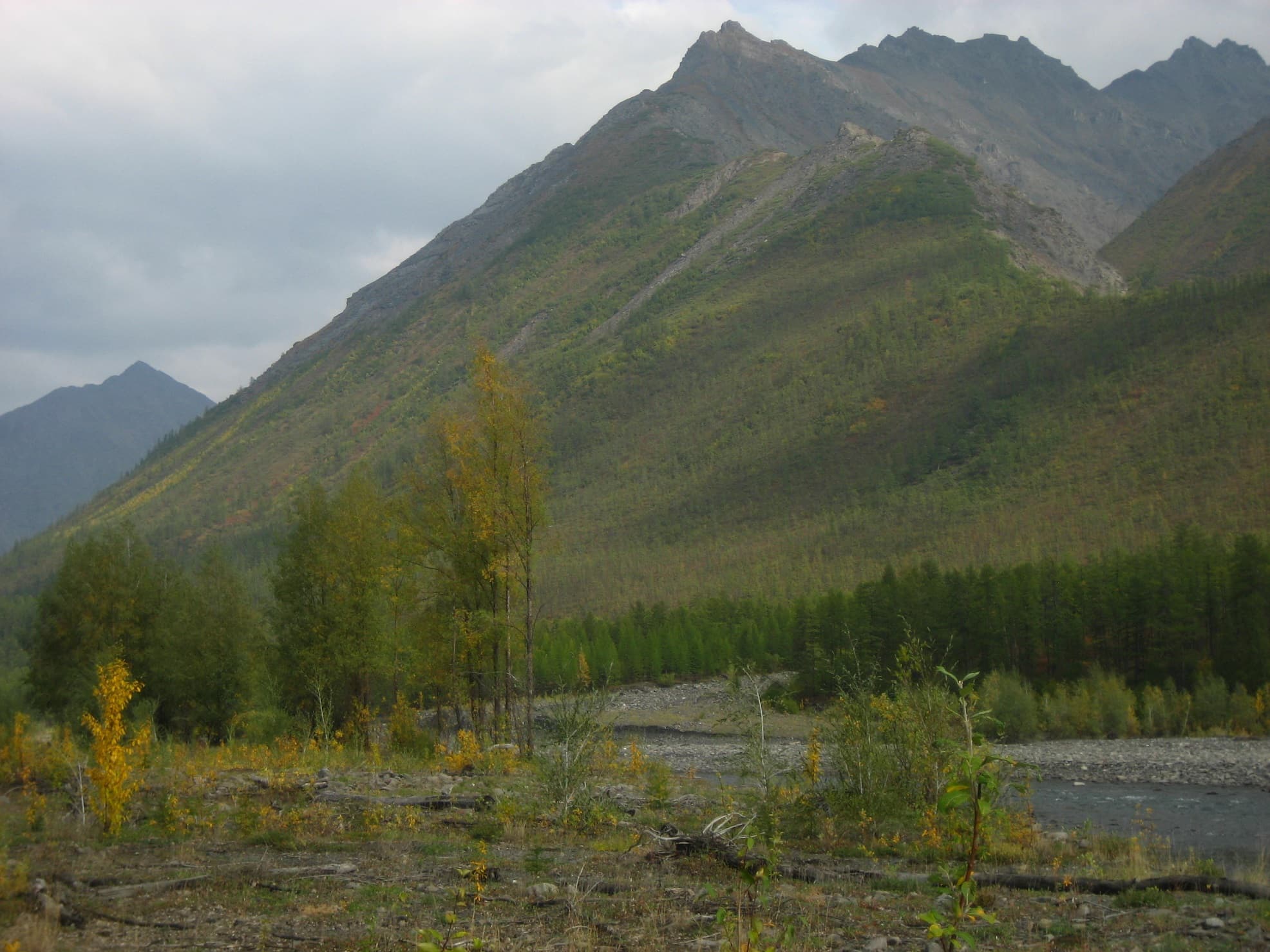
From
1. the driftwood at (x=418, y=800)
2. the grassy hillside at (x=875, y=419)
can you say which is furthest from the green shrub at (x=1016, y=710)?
the grassy hillside at (x=875, y=419)

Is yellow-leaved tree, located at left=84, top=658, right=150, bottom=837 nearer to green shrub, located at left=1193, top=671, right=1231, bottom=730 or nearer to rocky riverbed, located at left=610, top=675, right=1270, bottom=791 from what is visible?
rocky riverbed, located at left=610, top=675, right=1270, bottom=791

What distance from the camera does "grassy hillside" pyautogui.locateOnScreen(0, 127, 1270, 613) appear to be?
251 ft

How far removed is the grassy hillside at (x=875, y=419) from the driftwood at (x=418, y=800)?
5952 centimetres

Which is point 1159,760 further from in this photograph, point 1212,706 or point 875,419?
point 875,419

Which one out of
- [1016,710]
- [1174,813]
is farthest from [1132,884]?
[1016,710]

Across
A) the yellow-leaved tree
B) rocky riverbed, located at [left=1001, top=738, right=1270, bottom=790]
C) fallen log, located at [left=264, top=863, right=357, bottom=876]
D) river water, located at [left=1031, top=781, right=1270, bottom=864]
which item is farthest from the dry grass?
rocky riverbed, located at [left=1001, top=738, right=1270, bottom=790]

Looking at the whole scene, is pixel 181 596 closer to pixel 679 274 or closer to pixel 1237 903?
pixel 1237 903

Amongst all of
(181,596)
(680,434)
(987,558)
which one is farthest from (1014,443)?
(181,596)

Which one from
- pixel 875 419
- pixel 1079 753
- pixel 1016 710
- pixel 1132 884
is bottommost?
pixel 1079 753

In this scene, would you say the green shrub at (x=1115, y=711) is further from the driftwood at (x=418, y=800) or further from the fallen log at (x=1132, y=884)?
the driftwood at (x=418, y=800)

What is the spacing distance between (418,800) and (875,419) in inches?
4066

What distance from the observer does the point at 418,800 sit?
47.4 ft

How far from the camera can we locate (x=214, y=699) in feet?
95.8

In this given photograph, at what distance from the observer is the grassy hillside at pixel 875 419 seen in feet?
251
